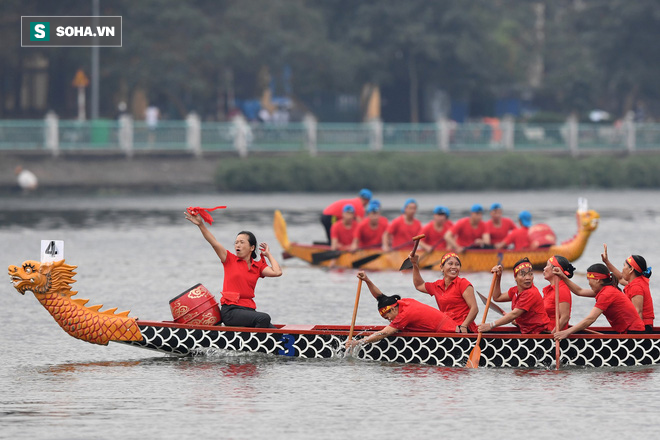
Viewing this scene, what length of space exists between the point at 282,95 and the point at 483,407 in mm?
51291

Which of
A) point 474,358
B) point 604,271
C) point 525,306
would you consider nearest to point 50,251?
point 474,358

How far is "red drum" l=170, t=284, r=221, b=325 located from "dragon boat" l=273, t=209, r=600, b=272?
407 inches

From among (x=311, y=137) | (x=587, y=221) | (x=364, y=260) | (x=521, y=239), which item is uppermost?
(x=311, y=137)

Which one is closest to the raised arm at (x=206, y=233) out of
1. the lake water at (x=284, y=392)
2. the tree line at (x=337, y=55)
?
the lake water at (x=284, y=392)

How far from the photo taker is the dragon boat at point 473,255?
24.9m

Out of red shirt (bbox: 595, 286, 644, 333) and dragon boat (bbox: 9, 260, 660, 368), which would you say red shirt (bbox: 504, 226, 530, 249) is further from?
red shirt (bbox: 595, 286, 644, 333)

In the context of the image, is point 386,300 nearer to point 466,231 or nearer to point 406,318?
point 406,318

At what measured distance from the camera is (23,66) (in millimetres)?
55156

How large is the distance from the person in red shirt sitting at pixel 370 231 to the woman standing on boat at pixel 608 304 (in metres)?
10.5

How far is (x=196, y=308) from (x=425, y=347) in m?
2.79

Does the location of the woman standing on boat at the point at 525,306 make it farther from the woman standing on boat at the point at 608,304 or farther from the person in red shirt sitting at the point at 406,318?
the person in red shirt sitting at the point at 406,318

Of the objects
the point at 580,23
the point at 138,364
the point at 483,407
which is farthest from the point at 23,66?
the point at 483,407

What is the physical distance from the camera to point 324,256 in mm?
26812

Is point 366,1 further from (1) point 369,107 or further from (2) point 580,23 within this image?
(2) point 580,23
